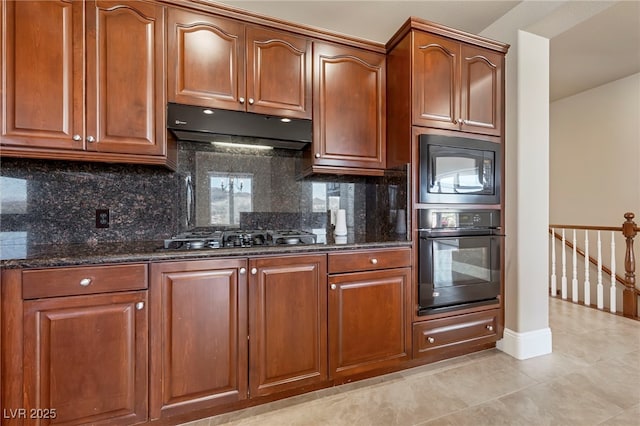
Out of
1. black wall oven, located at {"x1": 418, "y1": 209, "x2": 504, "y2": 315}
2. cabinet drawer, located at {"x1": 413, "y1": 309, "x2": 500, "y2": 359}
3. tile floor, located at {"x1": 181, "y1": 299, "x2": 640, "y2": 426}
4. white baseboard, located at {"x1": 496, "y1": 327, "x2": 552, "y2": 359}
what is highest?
black wall oven, located at {"x1": 418, "y1": 209, "x2": 504, "y2": 315}

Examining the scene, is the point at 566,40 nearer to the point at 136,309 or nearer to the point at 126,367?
the point at 136,309

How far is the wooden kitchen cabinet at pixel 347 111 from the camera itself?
6.57 ft

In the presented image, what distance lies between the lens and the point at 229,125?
1808mm

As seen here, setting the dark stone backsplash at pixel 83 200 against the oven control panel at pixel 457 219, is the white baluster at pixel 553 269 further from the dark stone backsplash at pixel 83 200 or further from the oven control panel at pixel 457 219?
the dark stone backsplash at pixel 83 200

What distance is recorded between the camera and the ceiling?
2113mm

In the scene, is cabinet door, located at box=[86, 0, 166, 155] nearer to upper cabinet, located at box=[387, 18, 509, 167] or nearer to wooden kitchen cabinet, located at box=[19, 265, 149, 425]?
wooden kitchen cabinet, located at box=[19, 265, 149, 425]

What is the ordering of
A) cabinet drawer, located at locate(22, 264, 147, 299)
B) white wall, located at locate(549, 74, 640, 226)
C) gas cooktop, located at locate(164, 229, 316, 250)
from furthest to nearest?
1. white wall, located at locate(549, 74, 640, 226)
2. gas cooktop, located at locate(164, 229, 316, 250)
3. cabinet drawer, located at locate(22, 264, 147, 299)

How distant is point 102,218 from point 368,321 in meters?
1.86

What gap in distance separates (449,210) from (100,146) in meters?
2.22

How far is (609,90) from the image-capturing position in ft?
12.2

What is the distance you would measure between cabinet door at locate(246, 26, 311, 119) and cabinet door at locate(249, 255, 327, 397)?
3.34ft

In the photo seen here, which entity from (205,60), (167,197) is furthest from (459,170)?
(167,197)

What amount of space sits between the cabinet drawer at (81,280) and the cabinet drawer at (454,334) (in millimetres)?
1701

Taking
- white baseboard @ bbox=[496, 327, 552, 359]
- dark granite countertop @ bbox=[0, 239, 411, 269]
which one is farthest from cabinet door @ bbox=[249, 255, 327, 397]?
white baseboard @ bbox=[496, 327, 552, 359]
